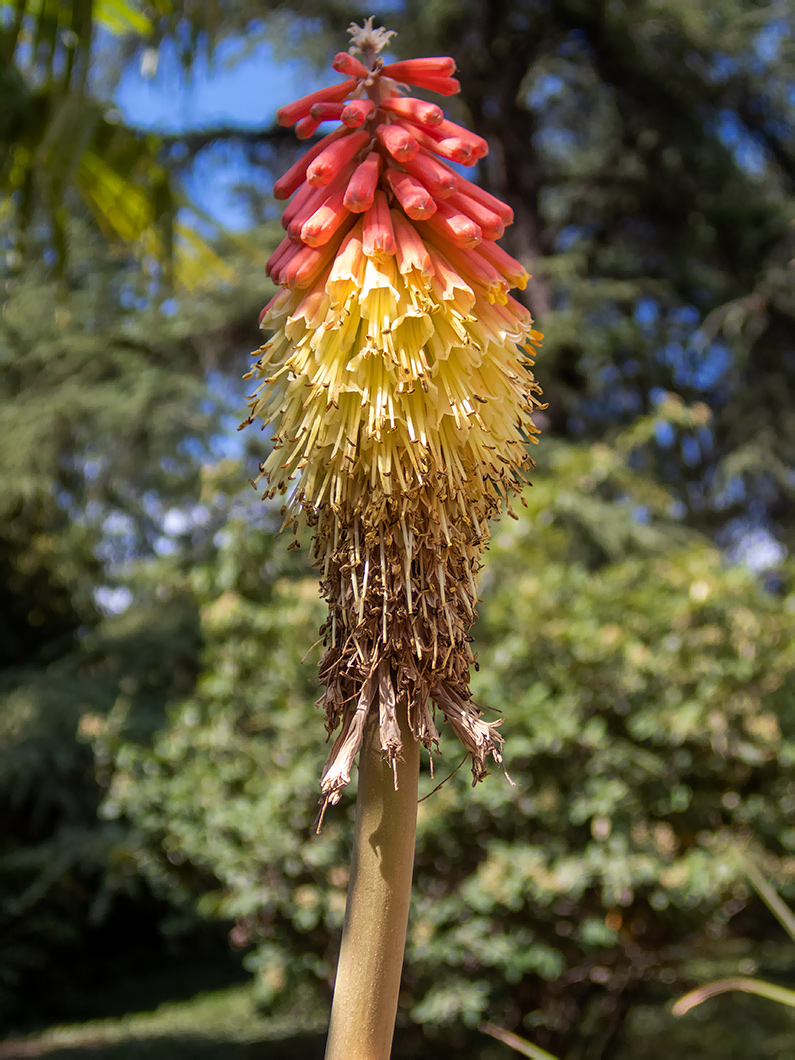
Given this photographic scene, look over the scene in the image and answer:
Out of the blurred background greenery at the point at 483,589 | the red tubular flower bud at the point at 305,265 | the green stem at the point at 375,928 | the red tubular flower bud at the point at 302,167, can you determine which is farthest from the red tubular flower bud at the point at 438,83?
the blurred background greenery at the point at 483,589

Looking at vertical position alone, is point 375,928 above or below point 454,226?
below

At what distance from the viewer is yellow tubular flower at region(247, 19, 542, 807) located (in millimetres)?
955

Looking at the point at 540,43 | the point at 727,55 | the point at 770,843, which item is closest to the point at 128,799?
the point at 770,843

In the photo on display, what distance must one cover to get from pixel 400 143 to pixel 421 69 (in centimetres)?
14

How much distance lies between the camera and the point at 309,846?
467 centimetres

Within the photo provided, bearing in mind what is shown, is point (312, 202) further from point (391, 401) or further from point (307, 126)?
point (391, 401)

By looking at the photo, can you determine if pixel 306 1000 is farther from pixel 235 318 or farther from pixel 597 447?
pixel 235 318

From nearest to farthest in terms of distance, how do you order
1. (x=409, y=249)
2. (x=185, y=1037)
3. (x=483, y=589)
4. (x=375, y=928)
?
(x=375, y=928) → (x=409, y=249) → (x=483, y=589) → (x=185, y=1037)

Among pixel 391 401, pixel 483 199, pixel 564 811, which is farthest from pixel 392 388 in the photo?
pixel 564 811

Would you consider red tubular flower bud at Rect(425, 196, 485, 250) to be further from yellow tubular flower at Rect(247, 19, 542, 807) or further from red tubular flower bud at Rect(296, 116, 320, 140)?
red tubular flower bud at Rect(296, 116, 320, 140)

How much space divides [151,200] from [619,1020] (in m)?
5.11

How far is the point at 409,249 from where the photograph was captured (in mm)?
964

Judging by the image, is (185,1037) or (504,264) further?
(185,1037)

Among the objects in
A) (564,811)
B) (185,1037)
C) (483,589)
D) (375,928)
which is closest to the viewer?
(375,928)
